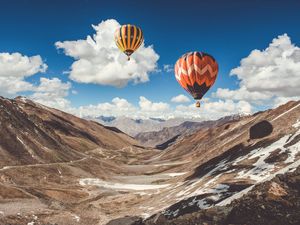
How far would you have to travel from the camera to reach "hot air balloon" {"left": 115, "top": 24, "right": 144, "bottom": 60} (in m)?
96.1

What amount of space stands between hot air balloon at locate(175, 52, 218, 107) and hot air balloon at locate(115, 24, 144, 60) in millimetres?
22260

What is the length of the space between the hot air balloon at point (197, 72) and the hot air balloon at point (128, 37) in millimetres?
22260

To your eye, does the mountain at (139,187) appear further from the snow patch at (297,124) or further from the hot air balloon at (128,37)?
the hot air balloon at (128,37)

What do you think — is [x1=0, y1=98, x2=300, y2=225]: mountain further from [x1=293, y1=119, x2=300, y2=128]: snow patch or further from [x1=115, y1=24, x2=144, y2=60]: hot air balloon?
[x1=115, y1=24, x2=144, y2=60]: hot air balloon

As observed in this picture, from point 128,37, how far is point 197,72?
28463 mm

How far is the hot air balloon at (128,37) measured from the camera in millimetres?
96062

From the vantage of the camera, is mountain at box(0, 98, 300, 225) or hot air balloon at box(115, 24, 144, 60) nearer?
mountain at box(0, 98, 300, 225)

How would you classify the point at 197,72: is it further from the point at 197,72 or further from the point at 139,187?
the point at 139,187

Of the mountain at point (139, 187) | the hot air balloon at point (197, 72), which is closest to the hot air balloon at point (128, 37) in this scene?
the hot air balloon at point (197, 72)

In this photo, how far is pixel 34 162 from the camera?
6009 inches

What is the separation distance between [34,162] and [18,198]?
2158 inches

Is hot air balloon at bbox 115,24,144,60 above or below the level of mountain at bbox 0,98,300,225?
above

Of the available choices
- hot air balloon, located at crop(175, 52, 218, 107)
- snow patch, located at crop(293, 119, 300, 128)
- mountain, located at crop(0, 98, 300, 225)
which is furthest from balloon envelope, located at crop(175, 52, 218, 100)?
snow patch, located at crop(293, 119, 300, 128)

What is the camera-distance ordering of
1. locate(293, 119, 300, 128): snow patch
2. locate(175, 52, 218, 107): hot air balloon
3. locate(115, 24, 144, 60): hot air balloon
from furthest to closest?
locate(293, 119, 300, 128): snow patch, locate(115, 24, 144, 60): hot air balloon, locate(175, 52, 218, 107): hot air balloon
